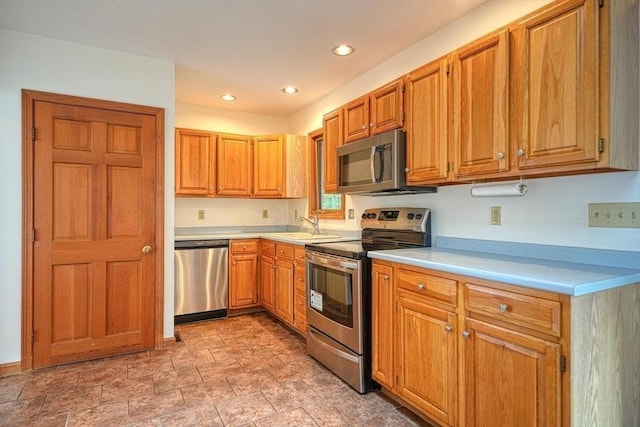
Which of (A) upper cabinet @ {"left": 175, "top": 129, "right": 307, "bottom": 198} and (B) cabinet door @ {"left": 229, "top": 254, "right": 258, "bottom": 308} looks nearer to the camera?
(B) cabinet door @ {"left": 229, "top": 254, "right": 258, "bottom": 308}

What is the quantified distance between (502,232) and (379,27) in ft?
5.37

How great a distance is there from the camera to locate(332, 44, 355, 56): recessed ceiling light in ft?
9.32

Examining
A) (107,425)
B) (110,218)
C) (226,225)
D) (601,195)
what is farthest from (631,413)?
(226,225)

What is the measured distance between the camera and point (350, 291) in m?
2.40

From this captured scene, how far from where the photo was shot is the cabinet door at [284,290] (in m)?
3.45

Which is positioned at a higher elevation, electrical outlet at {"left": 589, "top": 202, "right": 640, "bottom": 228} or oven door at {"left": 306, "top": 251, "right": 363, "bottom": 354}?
electrical outlet at {"left": 589, "top": 202, "right": 640, "bottom": 228}

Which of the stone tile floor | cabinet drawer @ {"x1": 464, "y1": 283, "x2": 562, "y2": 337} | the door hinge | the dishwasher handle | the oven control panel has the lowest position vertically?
the stone tile floor

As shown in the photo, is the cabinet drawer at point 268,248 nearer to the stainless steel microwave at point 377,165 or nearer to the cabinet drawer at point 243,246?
the cabinet drawer at point 243,246

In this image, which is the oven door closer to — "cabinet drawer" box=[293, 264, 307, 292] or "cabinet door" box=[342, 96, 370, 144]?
"cabinet drawer" box=[293, 264, 307, 292]

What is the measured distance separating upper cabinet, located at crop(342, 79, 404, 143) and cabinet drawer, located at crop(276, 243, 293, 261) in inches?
46.0

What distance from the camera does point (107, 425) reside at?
6.48ft

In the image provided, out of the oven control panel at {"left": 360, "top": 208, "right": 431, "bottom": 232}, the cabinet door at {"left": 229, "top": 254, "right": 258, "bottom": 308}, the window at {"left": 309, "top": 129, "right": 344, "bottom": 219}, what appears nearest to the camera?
the oven control panel at {"left": 360, "top": 208, "right": 431, "bottom": 232}

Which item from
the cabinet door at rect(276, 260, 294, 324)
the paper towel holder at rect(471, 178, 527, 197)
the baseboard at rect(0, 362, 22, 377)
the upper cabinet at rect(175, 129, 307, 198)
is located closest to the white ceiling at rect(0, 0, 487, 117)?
the upper cabinet at rect(175, 129, 307, 198)

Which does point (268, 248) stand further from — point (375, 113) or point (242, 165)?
point (375, 113)
